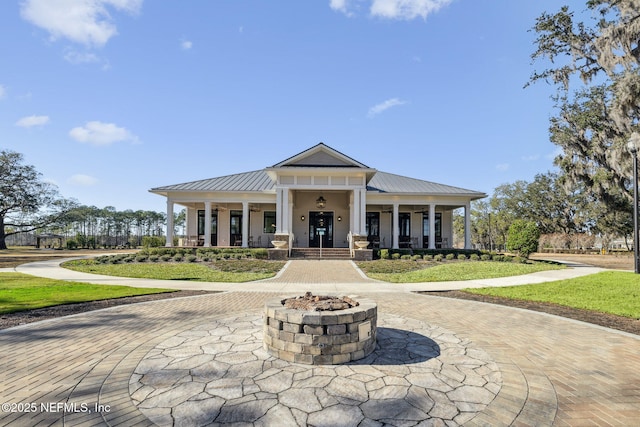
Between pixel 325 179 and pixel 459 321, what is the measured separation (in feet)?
46.6

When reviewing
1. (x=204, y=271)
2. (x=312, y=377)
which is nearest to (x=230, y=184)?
(x=204, y=271)

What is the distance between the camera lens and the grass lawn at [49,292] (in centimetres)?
717

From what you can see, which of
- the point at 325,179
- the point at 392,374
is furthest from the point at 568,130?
the point at 392,374

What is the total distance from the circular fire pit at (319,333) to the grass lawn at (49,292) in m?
6.12

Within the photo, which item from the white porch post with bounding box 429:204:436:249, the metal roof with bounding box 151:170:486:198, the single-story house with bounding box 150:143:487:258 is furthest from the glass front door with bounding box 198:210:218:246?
Answer: the white porch post with bounding box 429:204:436:249

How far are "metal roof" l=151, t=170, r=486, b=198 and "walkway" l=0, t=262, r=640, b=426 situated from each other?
16.6 meters

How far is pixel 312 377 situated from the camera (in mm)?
3551

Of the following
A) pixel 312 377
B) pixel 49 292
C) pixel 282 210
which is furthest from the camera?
pixel 282 210

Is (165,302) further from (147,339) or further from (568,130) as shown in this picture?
(568,130)

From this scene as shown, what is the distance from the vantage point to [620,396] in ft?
10.7

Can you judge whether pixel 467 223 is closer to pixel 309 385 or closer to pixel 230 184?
pixel 230 184

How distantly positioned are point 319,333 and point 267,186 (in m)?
19.8

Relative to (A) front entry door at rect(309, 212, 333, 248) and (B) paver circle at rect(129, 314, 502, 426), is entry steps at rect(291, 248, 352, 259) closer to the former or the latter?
(A) front entry door at rect(309, 212, 333, 248)

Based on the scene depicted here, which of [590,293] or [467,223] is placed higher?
[467,223]
